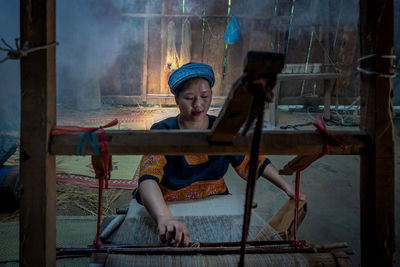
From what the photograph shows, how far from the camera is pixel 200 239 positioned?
1.47m

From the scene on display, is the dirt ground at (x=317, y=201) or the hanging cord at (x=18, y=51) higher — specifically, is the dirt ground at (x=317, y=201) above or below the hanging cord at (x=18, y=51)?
below

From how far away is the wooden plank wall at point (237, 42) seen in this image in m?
7.47

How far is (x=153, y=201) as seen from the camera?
4.89 feet

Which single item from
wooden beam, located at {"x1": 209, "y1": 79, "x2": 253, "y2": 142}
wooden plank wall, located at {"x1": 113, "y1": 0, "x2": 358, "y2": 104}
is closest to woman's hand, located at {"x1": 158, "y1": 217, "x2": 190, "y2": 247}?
wooden beam, located at {"x1": 209, "y1": 79, "x2": 253, "y2": 142}

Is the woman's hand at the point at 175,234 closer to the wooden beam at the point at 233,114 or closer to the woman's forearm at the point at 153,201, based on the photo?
the woman's forearm at the point at 153,201

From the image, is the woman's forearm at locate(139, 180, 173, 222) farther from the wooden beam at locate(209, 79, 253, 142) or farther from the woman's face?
the wooden beam at locate(209, 79, 253, 142)

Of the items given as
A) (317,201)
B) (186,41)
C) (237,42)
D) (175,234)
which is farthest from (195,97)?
(237,42)

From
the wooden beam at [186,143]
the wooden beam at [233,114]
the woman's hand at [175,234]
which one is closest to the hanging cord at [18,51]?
the wooden beam at [186,143]

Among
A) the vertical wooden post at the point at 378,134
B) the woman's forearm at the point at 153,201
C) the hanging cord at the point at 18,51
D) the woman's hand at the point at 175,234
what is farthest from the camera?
the woman's forearm at the point at 153,201

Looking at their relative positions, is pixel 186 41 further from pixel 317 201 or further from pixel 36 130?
pixel 36 130

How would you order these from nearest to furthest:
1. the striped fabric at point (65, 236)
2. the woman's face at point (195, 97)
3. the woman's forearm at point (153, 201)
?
the woman's forearm at point (153, 201), the striped fabric at point (65, 236), the woman's face at point (195, 97)

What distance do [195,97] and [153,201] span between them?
643mm

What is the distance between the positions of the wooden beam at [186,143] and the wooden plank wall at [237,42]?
276 inches

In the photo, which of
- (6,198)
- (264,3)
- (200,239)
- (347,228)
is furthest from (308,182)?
(264,3)
